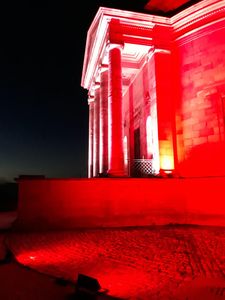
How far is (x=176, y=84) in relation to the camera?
1658cm

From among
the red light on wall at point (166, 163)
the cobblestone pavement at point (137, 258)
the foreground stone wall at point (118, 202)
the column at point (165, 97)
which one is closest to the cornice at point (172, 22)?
the column at point (165, 97)

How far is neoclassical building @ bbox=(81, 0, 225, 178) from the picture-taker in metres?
14.8

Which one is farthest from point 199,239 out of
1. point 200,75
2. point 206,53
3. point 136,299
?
point 206,53

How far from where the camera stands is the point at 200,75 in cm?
1543

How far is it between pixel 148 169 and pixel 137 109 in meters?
6.60

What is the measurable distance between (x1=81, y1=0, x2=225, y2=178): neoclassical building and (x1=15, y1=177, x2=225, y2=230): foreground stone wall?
238 cm

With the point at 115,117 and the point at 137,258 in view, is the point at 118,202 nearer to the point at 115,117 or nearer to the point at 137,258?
the point at 137,258

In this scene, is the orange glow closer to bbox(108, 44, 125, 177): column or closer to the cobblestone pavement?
bbox(108, 44, 125, 177): column

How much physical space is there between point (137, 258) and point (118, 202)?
5414mm

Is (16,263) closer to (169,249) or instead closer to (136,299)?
(136,299)

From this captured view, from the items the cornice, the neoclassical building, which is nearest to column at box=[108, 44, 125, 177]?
the neoclassical building

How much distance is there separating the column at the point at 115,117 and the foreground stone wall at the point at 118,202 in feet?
7.87

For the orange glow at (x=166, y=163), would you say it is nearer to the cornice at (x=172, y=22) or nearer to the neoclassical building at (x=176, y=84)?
the neoclassical building at (x=176, y=84)

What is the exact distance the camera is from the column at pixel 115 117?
1476cm
